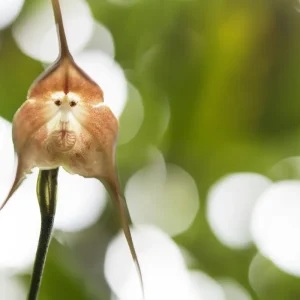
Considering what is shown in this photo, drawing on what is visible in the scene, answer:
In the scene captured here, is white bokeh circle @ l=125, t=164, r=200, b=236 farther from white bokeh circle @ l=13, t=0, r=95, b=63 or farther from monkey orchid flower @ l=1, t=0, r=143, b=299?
monkey orchid flower @ l=1, t=0, r=143, b=299

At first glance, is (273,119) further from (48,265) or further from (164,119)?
(48,265)

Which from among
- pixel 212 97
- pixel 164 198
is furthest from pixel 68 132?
pixel 164 198

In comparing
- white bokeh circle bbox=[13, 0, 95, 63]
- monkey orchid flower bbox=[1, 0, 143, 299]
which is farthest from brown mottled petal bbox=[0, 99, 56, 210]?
white bokeh circle bbox=[13, 0, 95, 63]

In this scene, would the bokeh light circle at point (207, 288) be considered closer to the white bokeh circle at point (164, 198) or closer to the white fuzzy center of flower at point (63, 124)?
the white bokeh circle at point (164, 198)

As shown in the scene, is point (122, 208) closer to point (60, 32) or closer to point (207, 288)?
point (60, 32)

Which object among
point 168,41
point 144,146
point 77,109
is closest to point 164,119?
point 144,146

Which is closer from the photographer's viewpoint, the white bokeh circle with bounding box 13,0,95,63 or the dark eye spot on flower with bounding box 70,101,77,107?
the dark eye spot on flower with bounding box 70,101,77,107
